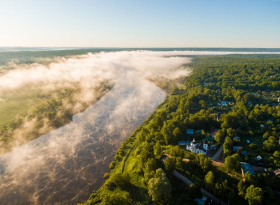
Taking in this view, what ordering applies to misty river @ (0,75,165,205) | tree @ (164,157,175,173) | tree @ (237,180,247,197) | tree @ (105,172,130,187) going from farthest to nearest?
misty river @ (0,75,165,205) → tree @ (164,157,175,173) → tree @ (105,172,130,187) → tree @ (237,180,247,197)

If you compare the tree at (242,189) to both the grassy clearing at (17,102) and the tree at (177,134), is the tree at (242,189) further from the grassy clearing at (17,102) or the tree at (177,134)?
the grassy clearing at (17,102)

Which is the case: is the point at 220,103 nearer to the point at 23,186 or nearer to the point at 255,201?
the point at 255,201

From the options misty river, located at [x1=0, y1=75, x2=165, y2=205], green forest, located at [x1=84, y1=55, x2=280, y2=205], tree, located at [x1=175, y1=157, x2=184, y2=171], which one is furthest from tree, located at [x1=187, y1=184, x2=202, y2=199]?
misty river, located at [x1=0, y1=75, x2=165, y2=205]

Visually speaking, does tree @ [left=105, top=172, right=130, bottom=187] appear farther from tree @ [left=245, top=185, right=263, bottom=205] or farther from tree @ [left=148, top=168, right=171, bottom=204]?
tree @ [left=245, top=185, right=263, bottom=205]

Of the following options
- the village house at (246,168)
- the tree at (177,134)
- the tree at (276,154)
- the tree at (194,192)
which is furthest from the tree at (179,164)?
the tree at (276,154)

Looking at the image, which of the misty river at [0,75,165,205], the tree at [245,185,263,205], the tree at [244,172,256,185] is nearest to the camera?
the tree at [245,185,263,205]
